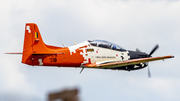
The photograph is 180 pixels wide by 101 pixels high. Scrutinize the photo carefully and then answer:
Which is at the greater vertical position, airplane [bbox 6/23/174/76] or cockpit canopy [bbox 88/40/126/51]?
cockpit canopy [bbox 88/40/126/51]

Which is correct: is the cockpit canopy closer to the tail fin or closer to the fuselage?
the fuselage

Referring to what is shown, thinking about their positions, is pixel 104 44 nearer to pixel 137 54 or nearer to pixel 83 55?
pixel 83 55

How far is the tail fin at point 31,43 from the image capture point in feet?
60.1

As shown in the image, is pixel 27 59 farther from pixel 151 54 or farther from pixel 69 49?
pixel 151 54

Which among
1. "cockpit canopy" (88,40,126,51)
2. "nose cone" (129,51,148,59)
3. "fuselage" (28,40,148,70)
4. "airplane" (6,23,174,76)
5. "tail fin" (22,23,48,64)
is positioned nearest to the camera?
"tail fin" (22,23,48,64)

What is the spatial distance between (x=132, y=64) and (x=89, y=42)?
382cm

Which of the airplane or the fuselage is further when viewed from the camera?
the fuselage

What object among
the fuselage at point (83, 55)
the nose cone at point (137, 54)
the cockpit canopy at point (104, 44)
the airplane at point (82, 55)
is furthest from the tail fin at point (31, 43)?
the nose cone at point (137, 54)

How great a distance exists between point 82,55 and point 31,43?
12.5 feet

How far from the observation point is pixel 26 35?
18.4 meters

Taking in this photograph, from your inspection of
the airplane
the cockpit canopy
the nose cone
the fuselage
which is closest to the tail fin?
the airplane

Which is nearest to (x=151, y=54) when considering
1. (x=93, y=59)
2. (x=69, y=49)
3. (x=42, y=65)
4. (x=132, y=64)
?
(x=132, y=64)

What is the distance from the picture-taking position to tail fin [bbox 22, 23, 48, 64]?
18312mm

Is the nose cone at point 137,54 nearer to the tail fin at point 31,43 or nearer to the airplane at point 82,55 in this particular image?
the airplane at point 82,55
